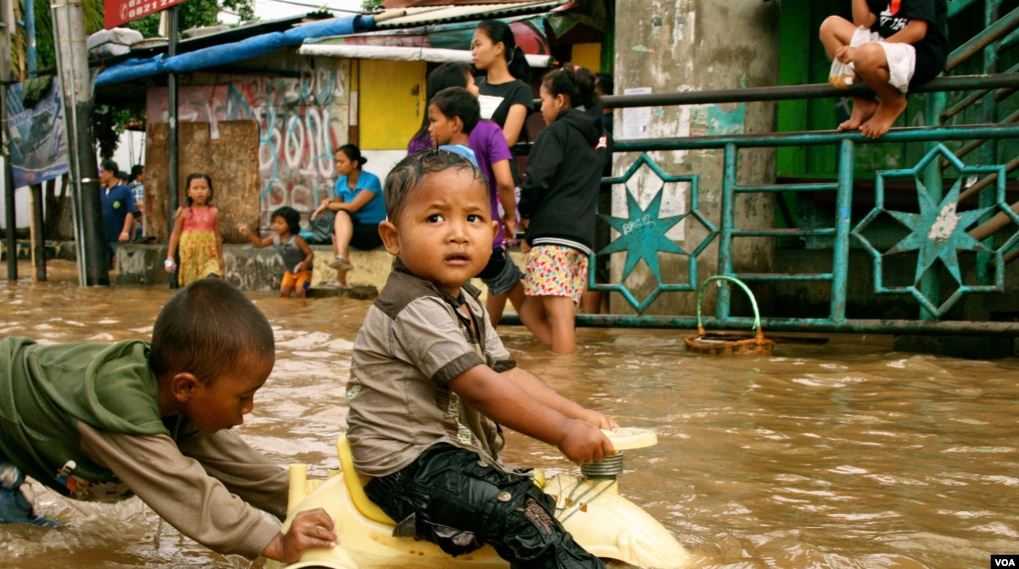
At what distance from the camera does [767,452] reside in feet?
12.5

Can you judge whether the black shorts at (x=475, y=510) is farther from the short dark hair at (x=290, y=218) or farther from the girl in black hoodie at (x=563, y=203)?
the short dark hair at (x=290, y=218)

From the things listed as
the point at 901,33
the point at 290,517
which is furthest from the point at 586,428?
the point at 901,33

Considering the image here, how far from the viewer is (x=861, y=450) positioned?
383cm

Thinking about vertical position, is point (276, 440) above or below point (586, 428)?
below

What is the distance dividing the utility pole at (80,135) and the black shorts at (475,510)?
10.7m

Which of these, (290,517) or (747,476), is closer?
(290,517)

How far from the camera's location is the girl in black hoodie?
20.5ft

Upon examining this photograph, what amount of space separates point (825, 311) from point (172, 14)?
802cm

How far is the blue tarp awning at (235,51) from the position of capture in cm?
1138

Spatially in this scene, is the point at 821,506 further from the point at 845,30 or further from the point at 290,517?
the point at 845,30

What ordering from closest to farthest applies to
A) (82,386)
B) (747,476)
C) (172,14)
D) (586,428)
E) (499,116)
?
1. (586,428)
2. (82,386)
3. (747,476)
4. (499,116)
5. (172,14)

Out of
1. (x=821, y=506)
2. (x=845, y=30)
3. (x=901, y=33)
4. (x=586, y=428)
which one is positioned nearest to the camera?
(x=586, y=428)

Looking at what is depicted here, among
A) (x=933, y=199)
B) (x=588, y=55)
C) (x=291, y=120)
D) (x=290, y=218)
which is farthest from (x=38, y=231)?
(x=933, y=199)

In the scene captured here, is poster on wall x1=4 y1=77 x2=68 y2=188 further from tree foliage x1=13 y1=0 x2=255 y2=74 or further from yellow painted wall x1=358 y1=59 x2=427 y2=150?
yellow painted wall x1=358 y1=59 x2=427 y2=150
